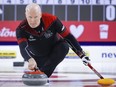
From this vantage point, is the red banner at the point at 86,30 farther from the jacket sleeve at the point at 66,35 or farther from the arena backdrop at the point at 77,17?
the jacket sleeve at the point at 66,35

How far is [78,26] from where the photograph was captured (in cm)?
487

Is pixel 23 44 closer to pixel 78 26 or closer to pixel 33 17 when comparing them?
pixel 33 17

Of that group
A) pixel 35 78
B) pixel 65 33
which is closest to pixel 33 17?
pixel 65 33

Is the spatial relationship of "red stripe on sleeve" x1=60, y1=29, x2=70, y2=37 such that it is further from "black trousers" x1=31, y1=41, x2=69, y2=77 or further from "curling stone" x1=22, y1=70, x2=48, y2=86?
"curling stone" x1=22, y1=70, x2=48, y2=86

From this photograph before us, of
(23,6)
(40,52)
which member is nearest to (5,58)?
(23,6)

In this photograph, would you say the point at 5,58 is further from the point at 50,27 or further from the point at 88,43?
the point at 50,27

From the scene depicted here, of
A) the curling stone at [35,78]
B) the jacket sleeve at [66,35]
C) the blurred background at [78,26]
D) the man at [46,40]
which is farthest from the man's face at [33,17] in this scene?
the blurred background at [78,26]

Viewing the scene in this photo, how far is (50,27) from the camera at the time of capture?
269 centimetres

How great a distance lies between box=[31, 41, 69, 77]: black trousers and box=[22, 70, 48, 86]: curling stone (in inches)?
6.9

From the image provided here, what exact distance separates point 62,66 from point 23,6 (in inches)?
35.2

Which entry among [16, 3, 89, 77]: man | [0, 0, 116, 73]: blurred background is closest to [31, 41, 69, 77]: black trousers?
[16, 3, 89, 77]: man

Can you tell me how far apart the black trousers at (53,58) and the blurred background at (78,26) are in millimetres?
2042

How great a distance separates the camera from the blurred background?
15.8ft

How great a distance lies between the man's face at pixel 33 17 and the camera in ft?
8.23
